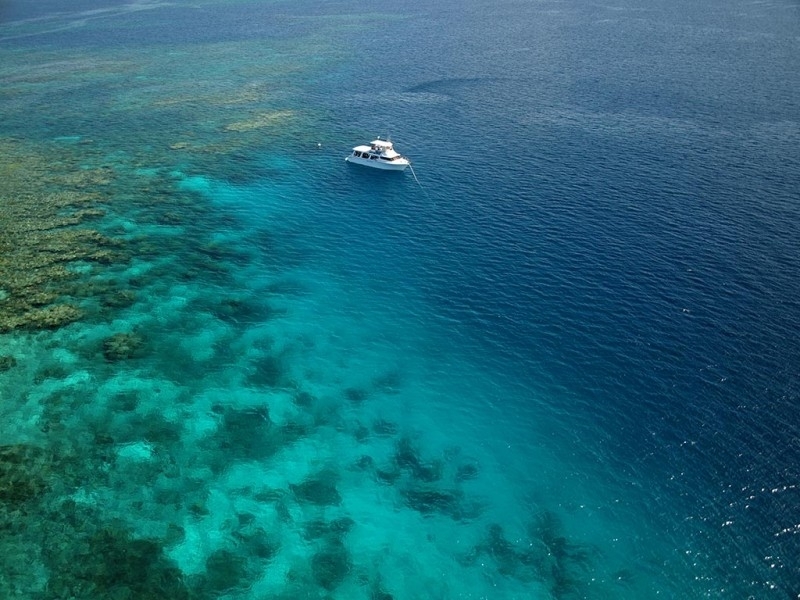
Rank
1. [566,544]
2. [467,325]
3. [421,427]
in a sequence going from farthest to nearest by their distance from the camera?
[467,325] < [421,427] < [566,544]

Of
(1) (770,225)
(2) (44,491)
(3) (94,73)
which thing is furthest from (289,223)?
(3) (94,73)

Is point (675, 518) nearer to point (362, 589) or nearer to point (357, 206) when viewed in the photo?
point (362, 589)

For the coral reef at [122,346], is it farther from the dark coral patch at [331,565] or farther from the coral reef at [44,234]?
the dark coral patch at [331,565]

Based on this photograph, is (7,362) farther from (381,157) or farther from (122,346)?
(381,157)

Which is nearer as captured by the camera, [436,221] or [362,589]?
[362,589]

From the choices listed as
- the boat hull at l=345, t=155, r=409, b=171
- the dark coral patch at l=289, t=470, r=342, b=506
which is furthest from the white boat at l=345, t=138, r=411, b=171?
the dark coral patch at l=289, t=470, r=342, b=506

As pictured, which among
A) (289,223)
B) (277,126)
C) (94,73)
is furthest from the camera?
(94,73)

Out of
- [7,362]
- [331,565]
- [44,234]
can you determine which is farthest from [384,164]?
[331,565]

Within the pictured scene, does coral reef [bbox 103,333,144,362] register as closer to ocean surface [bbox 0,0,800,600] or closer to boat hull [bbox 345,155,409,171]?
ocean surface [bbox 0,0,800,600]
